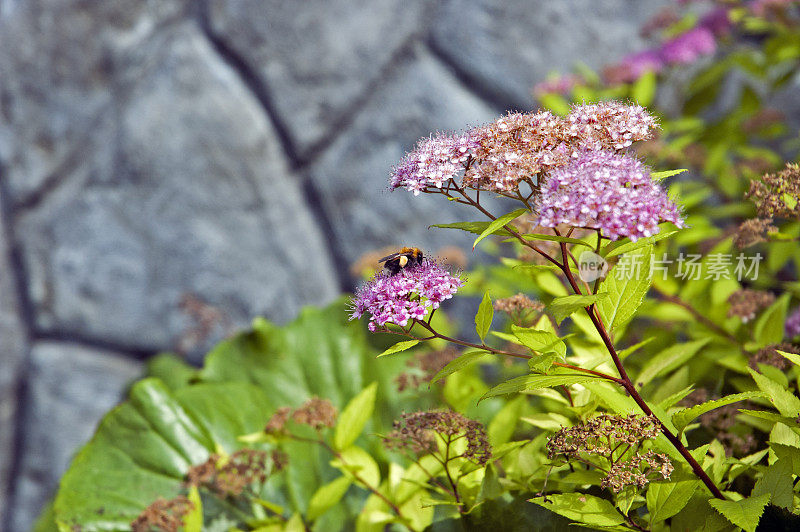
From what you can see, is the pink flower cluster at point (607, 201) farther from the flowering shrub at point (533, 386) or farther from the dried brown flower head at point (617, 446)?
the dried brown flower head at point (617, 446)

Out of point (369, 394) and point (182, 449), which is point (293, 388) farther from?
point (369, 394)

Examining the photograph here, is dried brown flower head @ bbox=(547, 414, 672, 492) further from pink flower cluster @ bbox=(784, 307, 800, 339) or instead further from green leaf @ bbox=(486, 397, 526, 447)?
pink flower cluster @ bbox=(784, 307, 800, 339)

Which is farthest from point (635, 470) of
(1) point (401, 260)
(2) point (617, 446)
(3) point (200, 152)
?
(3) point (200, 152)

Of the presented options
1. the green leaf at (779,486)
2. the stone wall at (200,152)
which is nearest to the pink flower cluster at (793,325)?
the green leaf at (779,486)

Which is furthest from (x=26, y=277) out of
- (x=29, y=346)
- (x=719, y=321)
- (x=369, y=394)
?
(x=719, y=321)

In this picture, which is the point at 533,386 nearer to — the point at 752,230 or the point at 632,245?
the point at 632,245
